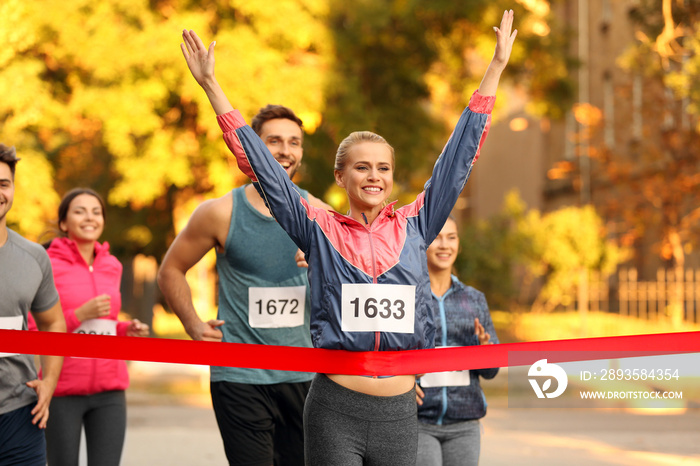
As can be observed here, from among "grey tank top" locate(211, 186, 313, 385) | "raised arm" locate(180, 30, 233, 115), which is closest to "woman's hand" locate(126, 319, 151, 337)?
"grey tank top" locate(211, 186, 313, 385)

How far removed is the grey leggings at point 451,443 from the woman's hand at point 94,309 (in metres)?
1.70

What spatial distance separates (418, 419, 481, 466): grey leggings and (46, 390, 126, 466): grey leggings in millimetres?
1547

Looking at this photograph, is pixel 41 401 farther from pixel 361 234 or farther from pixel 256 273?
pixel 361 234

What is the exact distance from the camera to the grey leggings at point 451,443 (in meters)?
4.11

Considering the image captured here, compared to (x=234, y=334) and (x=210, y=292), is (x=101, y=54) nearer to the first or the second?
(x=210, y=292)

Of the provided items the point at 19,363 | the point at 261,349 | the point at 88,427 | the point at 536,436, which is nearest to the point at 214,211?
the point at 261,349

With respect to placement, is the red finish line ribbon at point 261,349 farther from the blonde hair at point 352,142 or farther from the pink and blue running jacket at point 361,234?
the blonde hair at point 352,142

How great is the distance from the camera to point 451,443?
418 cm

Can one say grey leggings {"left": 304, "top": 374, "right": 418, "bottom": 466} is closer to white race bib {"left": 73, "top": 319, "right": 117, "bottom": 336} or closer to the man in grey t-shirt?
the man in grey t-shirt

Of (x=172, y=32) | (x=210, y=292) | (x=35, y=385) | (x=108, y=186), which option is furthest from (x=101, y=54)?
(x=35, y=385)

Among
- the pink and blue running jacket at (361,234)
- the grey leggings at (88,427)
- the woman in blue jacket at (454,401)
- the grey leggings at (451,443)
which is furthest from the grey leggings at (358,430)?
the grey leggings at (88,427)

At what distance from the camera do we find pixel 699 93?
40.7ft

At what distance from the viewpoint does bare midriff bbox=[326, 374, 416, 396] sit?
3008 millimetres

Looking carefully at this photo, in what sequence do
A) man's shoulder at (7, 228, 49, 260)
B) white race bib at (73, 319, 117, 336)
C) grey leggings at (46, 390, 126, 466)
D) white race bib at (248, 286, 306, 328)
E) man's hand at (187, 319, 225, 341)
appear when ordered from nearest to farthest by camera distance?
man's shoulder at (7, 228, 49, 260) < man's hand at (187, 319, 225, 341) < white race bib at (248, 286, 306, 328) < grey leggings at (46, 390, 126, 466) < white race bib at (73, 319, 117, 336)
